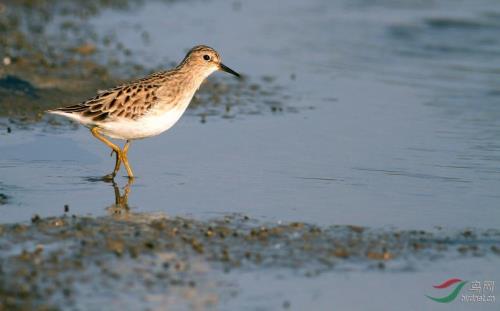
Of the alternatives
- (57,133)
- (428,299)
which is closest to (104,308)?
(428,299)

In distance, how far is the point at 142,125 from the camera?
11719 mm

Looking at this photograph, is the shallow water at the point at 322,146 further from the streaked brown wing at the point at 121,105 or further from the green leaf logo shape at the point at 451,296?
the streaked brown wing at the point at 121,105

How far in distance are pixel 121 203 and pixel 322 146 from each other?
3584 millimetres

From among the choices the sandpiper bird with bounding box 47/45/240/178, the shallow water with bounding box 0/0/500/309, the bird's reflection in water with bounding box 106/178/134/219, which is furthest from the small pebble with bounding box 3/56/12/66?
the bird's reflection in water with bounding box 106/178/134/219

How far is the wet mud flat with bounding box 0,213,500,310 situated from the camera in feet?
26.8

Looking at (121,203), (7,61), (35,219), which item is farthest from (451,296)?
(7,61)

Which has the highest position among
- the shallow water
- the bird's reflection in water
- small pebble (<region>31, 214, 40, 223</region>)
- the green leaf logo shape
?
the shallow water

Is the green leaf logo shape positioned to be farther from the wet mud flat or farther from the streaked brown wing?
the streaked brown wing

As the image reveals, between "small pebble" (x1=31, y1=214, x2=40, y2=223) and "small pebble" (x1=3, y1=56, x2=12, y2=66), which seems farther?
"small pebble" (x1=3, y1=56, x2=12, y2=66)

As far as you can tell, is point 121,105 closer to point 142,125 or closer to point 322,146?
point 142,125

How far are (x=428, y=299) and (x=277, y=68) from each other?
10.1 metres

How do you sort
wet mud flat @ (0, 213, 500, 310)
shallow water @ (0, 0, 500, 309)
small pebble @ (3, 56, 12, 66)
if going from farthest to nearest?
small pebble @ (3, 56, 12, 66)
shallow water @ (0, 0, 500, 309)
wet mud flat @ (0, 213, 500, 310)

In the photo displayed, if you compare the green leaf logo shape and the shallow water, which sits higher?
the shallow water

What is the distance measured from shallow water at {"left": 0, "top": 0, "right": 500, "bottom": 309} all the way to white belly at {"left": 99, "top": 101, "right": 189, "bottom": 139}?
0.61 m
